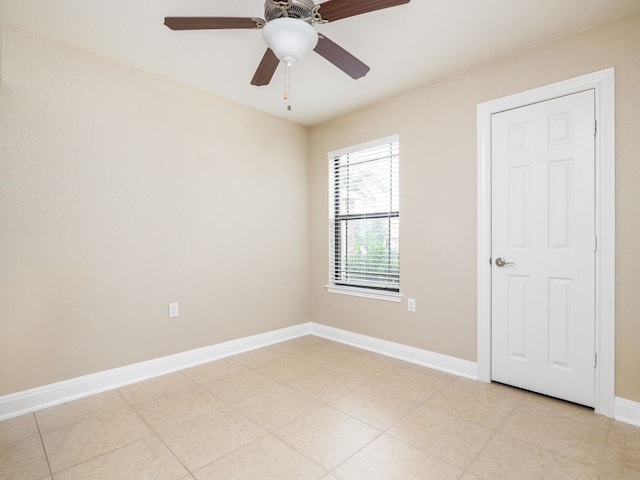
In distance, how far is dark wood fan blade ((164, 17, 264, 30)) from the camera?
1.69 meters

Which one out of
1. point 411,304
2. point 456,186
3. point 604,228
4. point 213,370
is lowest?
point 213,370

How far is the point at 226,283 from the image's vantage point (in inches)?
131

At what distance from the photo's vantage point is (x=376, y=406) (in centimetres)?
229

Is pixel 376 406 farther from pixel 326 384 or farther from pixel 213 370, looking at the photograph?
pixel 213 370

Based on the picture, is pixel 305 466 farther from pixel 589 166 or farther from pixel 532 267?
pixel 589 166

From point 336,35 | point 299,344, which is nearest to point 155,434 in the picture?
point 299,344

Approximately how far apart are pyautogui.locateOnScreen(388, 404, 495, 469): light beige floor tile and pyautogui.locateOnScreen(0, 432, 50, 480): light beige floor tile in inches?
73.2

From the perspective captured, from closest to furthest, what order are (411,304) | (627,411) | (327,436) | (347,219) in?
(327,436), (627,411), (411,304), (347,219)

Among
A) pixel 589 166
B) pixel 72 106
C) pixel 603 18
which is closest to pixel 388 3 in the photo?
pixel 603 18

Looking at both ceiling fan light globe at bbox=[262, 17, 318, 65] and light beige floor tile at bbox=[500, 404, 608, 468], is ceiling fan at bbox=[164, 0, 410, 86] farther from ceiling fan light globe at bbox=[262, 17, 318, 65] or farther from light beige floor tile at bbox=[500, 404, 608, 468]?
light beige floor tile at bbox=[500, 404, 608, 468]

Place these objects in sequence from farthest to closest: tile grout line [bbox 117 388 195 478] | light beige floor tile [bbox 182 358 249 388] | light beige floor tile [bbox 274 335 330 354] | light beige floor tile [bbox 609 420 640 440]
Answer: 1. light beige floor tile [bbox 274 335 330 354]
2. light beige floor tile [bbox 182 358 249 388]
3. light beige floor tile [bbox 609 420 640 440]
4. tile grout line [bbox 117 388 195 478]

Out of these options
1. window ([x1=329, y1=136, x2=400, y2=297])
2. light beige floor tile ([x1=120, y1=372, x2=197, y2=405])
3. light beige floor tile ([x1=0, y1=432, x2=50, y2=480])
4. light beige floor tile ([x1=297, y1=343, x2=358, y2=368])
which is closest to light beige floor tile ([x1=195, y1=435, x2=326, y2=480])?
light beige floor tile ([x1=0, y1=432, x2=50, y2=480])

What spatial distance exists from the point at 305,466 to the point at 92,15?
2.91 m

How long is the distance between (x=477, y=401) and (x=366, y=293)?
145 centimetres
